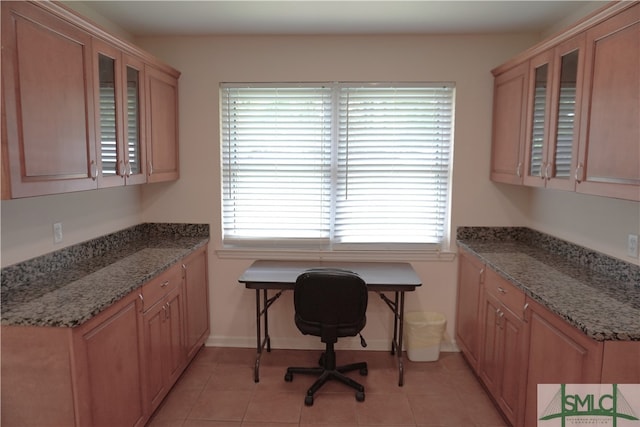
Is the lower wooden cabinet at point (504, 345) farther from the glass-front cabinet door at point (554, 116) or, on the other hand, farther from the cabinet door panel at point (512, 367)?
the glass-front cabinet door at point (554, 116)

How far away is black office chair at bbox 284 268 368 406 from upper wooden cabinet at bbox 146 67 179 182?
133cm

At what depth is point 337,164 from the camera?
3.30m

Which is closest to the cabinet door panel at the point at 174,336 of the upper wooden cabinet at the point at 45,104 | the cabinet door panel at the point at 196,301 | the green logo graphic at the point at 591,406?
the cabinet door panel at the point at 196,301

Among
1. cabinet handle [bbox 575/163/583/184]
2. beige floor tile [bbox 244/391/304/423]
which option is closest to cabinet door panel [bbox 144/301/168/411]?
beige floor tile [bbox 244/391/304/423]

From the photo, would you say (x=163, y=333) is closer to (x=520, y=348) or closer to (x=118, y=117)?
(x=118, y=117)

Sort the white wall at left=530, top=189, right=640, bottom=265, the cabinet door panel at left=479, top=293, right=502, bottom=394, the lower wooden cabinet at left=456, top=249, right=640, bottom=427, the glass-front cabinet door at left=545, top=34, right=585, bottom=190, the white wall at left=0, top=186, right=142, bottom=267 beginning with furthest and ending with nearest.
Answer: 1. the cabinet door panel at left=479, top=293, right=502, bottom=394
2. the white wall at left=530, top=189, right=640, bottom=265
3. the glass-front cabinet door at left=545, top=34, right=585, bottom=190
4. the white wall at left=0, top=186, right=142, bottom=267
5. the lower wooden cabinet at left=456, top=249, right=640, bottom=427

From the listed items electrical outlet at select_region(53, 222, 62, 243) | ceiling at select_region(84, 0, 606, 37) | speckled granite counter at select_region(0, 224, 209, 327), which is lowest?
speckled granite counter at select_region(0, 224, 209, 327)

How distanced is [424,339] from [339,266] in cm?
86

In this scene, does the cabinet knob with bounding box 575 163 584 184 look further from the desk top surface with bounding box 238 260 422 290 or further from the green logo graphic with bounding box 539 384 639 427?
the desk top surface with bounding box 238 260 422 290

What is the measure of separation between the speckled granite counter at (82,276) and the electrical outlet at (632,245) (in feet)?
8.37

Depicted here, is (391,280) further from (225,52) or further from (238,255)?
(225,52)

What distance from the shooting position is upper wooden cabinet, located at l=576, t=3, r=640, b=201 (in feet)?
5.73

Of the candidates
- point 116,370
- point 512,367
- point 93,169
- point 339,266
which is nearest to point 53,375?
point 116,370

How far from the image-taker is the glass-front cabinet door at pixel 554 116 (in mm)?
2155
